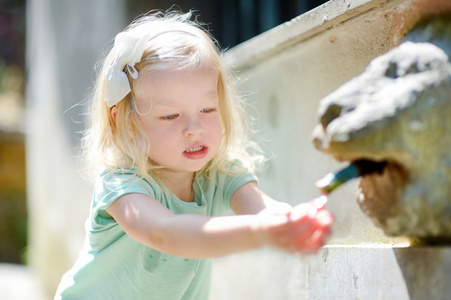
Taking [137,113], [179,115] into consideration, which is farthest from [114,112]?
[179,115]

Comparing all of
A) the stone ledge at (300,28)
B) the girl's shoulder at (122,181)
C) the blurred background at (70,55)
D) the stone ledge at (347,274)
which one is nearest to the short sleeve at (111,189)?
the girl's shoulder at (122,181)

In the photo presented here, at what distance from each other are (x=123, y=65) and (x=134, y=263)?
0.60 metres

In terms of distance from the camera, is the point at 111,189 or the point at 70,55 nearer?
the point at 111,189

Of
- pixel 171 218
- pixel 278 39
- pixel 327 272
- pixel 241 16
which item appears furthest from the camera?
pixel 241 16

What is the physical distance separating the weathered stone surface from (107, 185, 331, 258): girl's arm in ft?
0.57

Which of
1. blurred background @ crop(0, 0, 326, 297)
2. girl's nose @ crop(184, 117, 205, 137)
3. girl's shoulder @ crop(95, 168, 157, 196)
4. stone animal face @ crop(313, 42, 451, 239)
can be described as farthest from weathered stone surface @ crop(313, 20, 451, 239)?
blurred background @ crop(0, 0, 326, 297)

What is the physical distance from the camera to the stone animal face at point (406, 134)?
3.34 feet

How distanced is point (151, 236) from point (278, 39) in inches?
43.2

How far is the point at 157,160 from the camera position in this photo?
160cm

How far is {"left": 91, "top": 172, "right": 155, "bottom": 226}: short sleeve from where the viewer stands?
4.83 feet

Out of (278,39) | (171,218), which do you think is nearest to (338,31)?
(278,39)

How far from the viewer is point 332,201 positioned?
1.77m

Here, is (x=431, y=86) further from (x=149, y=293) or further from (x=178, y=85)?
(x=149, y=293)

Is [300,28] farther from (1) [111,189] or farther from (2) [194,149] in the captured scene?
(1) [111,189]
